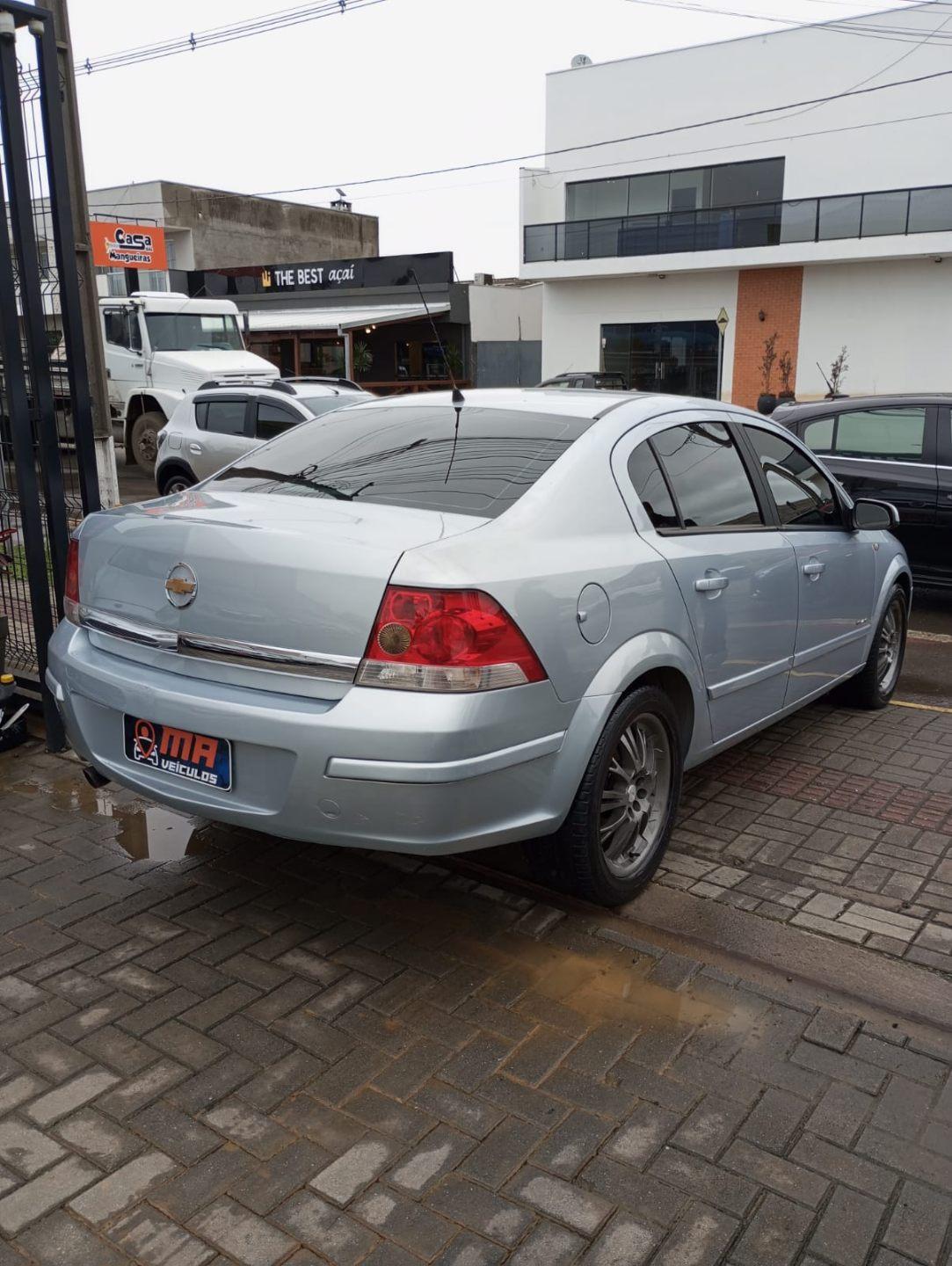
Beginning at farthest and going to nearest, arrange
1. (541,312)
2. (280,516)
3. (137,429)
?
(541,312) < (137,429) < (280,516)

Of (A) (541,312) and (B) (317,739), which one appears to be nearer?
(B) (317,739)

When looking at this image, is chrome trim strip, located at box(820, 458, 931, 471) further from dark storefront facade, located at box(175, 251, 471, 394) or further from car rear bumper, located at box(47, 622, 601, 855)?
dark storefront facade, located at box(175, 251, 471, 394)

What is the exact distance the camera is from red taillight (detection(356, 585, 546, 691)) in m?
2.93

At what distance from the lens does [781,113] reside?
27.7 meters

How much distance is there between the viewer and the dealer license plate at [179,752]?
3.19 metres

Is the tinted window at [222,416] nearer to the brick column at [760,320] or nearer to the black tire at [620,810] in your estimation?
the black tire at [620,810]

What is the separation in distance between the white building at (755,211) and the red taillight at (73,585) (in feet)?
85.1

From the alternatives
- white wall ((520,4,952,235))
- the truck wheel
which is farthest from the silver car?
white wall ((520,4,952,235))

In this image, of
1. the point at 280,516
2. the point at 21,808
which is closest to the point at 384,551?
the point at 280,516

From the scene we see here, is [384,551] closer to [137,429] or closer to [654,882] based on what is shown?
[654,882]

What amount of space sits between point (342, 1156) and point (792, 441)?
376 centimetres

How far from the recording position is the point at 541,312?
1388 inches

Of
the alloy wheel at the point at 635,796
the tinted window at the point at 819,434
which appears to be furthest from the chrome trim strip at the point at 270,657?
the tinted window at the point at 819,434

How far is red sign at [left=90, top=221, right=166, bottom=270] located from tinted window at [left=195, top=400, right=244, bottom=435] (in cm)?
1042
